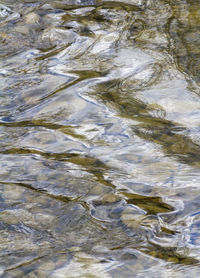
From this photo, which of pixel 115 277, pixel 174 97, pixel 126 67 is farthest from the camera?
pixel 126 67

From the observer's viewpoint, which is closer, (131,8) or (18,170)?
(18,170)

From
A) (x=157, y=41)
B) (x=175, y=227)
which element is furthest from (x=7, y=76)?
(x=175, y=227)

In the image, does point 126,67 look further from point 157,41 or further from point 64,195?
point 64,195

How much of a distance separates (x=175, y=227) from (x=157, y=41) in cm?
259

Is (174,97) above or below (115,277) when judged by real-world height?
above

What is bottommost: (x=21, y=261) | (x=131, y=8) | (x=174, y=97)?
(x=21, y=261)

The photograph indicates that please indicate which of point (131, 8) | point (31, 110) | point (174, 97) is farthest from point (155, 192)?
point (131, 8)

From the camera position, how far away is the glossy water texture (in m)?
1.93

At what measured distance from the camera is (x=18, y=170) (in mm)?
2594

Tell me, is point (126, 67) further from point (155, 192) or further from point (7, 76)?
point (155, 192)

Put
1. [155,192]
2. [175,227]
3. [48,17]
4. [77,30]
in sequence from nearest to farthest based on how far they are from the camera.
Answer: [175,227], [155,192], [77,30], [48,17]

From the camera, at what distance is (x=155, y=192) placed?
229cm

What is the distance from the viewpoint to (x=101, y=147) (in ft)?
9.01

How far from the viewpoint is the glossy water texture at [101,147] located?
6.34ft
